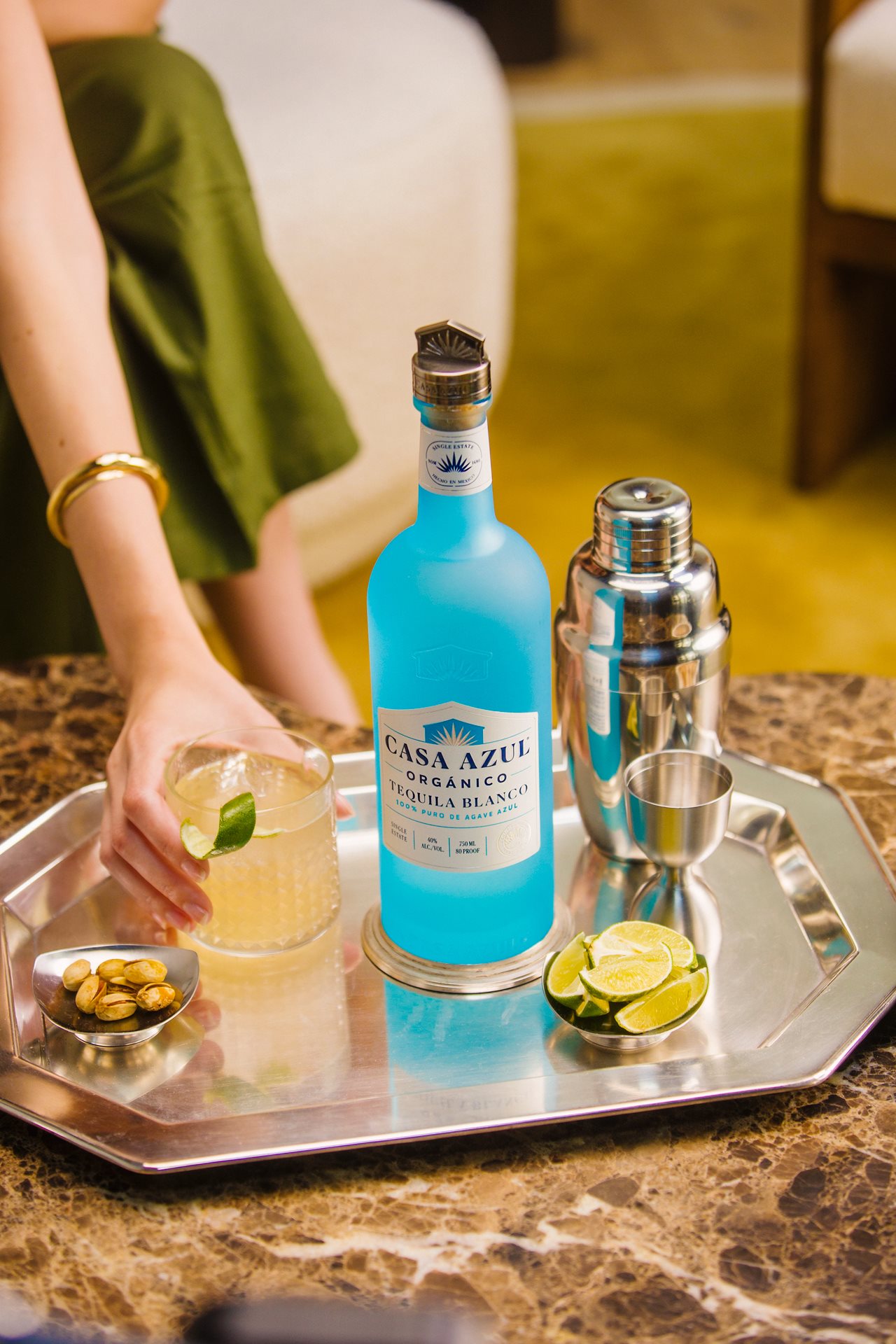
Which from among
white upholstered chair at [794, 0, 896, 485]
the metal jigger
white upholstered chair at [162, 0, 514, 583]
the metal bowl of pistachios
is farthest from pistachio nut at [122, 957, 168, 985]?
white upholstered chair at [794, 0, 896, 485]

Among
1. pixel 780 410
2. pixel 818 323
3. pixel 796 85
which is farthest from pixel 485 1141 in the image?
pixel 796 85

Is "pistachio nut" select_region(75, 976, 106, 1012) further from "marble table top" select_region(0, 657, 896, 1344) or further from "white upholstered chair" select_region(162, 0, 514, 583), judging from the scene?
"white upholstered chair" select_region(162, 0, 514, 583)

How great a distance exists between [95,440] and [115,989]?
1.39ft

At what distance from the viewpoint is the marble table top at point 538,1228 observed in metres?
0.58

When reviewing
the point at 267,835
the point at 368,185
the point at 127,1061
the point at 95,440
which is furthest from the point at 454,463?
the point at 368,185

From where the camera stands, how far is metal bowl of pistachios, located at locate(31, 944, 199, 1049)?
702 millimetres

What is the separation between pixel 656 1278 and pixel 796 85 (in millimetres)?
3490

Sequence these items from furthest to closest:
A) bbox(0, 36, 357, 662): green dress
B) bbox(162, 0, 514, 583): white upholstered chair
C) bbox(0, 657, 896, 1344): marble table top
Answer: bbox(162, 0, 514, 583): white upholstered chair
bbox(0, 36, 357, 662): green dress
bbox(0, 657, 896, 1344): marble table top

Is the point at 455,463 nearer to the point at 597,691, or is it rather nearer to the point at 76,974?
the point at 597,691

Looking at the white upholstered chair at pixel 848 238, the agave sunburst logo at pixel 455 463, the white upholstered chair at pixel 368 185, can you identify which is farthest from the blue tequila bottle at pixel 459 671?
the white upholstered chair at pixel 848 238

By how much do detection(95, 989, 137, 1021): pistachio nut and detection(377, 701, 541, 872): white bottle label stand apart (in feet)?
0.50

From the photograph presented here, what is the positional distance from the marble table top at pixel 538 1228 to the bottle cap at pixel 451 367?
333 mm

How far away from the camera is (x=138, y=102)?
1.20m

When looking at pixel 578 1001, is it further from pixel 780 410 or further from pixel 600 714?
pixel 780 410
